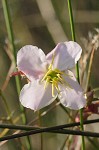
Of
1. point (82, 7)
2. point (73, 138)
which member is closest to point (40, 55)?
point (73, 138)

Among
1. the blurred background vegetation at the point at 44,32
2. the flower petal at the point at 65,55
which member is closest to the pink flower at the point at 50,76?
the flower petal at the point at 65,55

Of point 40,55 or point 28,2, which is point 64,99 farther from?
point 28,2

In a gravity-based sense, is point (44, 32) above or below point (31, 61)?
below

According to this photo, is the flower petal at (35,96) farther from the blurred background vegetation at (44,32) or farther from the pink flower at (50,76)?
the blurred background vegetation at (44,32)

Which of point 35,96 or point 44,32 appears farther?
point 44,32

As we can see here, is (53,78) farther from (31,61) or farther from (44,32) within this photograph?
(44,32)

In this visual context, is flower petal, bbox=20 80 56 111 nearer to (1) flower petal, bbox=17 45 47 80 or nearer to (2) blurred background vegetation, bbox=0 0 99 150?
(1) flower petal, bbox=17 45 47 80

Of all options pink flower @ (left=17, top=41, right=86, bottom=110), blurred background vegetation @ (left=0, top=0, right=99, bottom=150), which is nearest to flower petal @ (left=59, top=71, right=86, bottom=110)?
pink flower @ (left=17, top=41, right=86, bottom=110)

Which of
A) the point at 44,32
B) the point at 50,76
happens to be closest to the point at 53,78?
the point at 50,76
